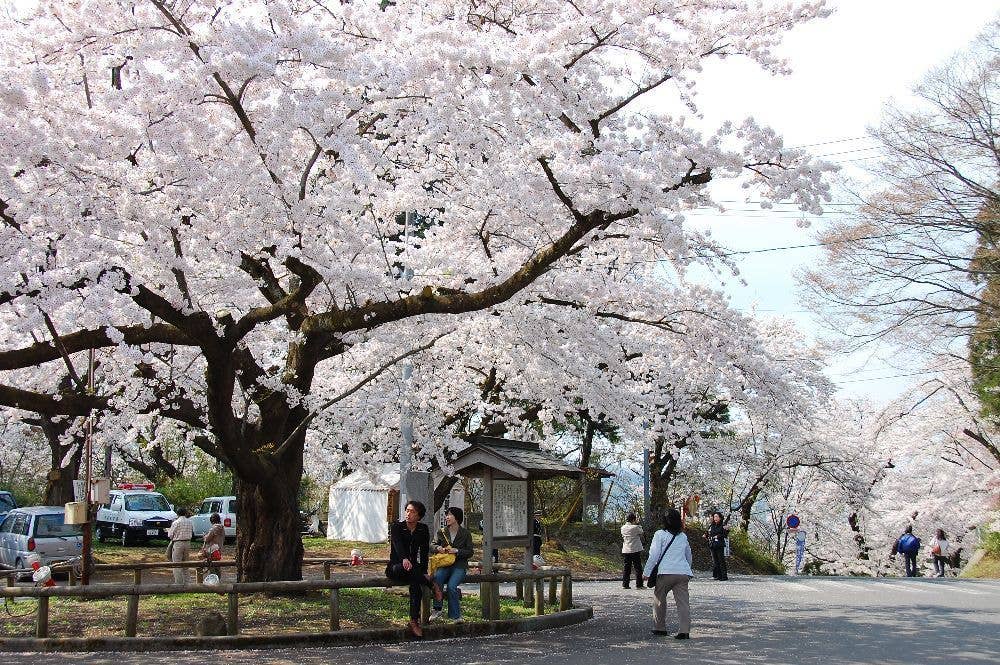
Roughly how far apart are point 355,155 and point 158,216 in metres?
2.20

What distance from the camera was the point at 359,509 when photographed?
34656 millimetres

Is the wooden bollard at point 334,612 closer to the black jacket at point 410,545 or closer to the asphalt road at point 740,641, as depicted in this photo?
the asphalt road at point 740,641

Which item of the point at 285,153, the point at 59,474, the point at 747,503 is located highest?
the point at 285,153

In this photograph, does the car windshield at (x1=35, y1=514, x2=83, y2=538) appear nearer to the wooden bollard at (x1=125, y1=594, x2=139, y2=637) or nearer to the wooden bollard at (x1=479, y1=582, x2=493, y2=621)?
the wooden bollard at (x1=125, y1=594, x2=139, y2=637)

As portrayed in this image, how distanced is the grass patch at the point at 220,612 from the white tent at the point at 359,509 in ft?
60.7

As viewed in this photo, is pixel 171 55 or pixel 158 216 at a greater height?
pixel 171 55

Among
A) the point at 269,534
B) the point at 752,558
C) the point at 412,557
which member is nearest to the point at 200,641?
the point at 412,557

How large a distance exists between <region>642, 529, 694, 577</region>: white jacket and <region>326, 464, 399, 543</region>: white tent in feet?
69.3

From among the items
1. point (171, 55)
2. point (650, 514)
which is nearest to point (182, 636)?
point (171, 55)

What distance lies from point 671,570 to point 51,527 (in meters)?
15.5

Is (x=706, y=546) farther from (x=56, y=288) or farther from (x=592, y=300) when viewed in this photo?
(x=56, y=288)

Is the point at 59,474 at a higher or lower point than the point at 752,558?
higher

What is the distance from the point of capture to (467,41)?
10.5m

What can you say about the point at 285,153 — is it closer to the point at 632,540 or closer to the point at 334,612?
the point at 334,612
